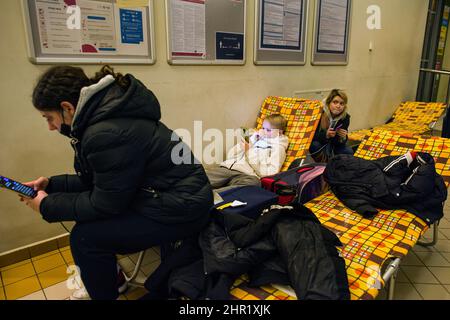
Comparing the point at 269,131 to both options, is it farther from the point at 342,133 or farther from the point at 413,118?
the point at 413,118

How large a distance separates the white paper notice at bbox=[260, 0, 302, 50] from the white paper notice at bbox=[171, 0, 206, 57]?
0.65 meters

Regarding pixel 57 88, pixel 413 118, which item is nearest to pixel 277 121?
pixel 57 88

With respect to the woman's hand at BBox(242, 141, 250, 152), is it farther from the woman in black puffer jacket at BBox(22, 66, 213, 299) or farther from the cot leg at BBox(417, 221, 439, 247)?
the cot leg at BBox(417, 221, 439, 247)

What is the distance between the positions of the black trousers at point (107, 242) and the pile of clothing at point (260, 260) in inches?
4.7

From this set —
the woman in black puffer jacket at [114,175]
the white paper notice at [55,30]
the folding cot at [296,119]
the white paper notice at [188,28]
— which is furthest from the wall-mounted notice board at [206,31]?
the woman in black puffer jacket at [114,175]

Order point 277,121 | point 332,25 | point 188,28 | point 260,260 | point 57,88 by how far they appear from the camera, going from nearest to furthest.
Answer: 1. point 57,88
2. point 260,260
3. point 188,28
4. point 277,121
5. point 332,25

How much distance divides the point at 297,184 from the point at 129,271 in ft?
3.91

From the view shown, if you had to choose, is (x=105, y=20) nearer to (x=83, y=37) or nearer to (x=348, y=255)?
(x=83, y=37)

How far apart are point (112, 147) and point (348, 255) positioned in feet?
3.82

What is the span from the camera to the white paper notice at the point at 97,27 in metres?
1.95

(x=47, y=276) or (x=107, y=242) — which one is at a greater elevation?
(x=107, y=242)

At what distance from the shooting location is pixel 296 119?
283 centimetres

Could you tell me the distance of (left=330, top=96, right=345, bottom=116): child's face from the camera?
9.55 feet

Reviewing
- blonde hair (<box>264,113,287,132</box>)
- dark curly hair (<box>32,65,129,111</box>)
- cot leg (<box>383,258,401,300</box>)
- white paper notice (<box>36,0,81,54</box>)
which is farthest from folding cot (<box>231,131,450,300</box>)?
white paper notice (<box>36,0,81,54</box>)
